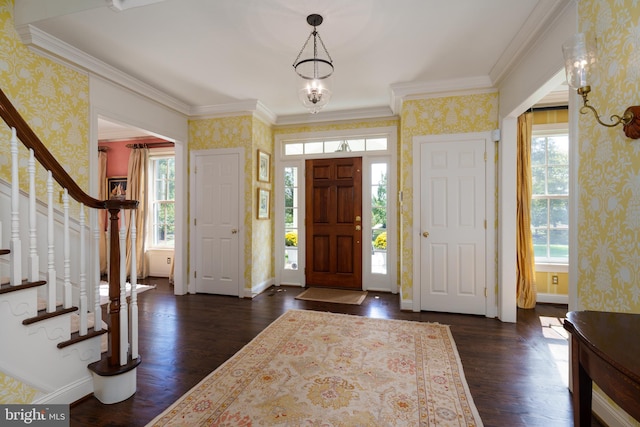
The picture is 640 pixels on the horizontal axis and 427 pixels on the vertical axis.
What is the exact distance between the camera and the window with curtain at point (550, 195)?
158 inches

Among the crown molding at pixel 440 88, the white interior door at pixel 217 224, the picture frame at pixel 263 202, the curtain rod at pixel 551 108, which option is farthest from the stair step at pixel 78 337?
the curtain rod at pixel 551 108

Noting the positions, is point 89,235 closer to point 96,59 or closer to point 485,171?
point 96,59

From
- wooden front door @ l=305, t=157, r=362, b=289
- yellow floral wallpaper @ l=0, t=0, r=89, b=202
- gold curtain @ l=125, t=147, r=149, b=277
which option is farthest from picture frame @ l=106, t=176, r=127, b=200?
wooden front door @ l=305, t=157, r=362, b=289

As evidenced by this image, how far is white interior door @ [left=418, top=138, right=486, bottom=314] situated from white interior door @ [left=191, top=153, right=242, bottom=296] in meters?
2.59

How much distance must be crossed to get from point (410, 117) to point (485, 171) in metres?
1.10

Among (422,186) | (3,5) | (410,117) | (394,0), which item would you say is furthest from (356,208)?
(3,5)

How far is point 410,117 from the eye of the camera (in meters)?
3.69

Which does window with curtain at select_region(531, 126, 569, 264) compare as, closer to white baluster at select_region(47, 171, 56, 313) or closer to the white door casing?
the white door casing

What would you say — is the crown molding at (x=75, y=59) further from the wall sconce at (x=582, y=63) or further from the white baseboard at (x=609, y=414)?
the white baseboard at (x=609, y=414)

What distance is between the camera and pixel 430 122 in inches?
143

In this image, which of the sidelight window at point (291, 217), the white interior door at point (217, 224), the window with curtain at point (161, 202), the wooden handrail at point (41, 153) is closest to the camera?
the wooden handrail at point (41, 153)

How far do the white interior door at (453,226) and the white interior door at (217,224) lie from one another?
8.50 feet

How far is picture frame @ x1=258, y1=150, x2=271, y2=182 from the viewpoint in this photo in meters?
4.48

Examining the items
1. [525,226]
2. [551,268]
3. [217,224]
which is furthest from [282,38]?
[551,268]
